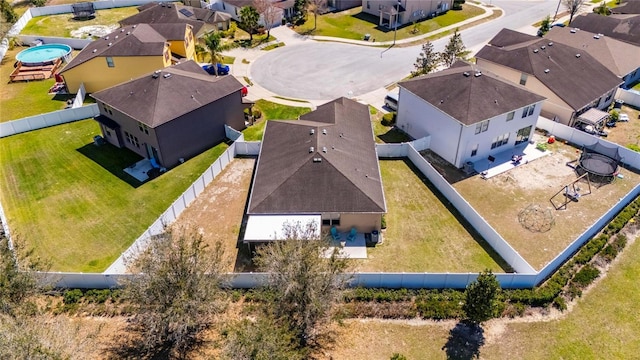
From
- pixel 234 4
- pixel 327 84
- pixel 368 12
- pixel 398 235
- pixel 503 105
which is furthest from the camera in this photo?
pixel 368 12

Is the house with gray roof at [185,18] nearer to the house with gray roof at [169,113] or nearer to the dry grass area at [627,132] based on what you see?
the house with gray roof at [169,113]

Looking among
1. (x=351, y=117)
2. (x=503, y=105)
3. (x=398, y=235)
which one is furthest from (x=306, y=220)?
(x=503, y=105)

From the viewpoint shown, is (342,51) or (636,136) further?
(342,51)

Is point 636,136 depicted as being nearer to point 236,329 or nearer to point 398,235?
point 398,235

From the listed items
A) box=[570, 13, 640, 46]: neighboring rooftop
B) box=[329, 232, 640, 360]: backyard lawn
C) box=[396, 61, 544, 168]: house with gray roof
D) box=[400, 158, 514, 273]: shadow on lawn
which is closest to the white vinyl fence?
box=[396, 61, 544, 168]: house with gray roof

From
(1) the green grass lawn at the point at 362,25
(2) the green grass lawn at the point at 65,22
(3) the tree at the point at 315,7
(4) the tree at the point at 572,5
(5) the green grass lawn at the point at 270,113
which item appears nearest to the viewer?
(5) the green grass lawn at the point at 270,113

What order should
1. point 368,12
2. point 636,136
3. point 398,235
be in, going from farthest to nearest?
point 368,12 < point 636,136 < point 398,235

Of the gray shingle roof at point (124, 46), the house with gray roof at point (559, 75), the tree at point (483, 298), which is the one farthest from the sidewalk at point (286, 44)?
the tree at point (483, 298)
